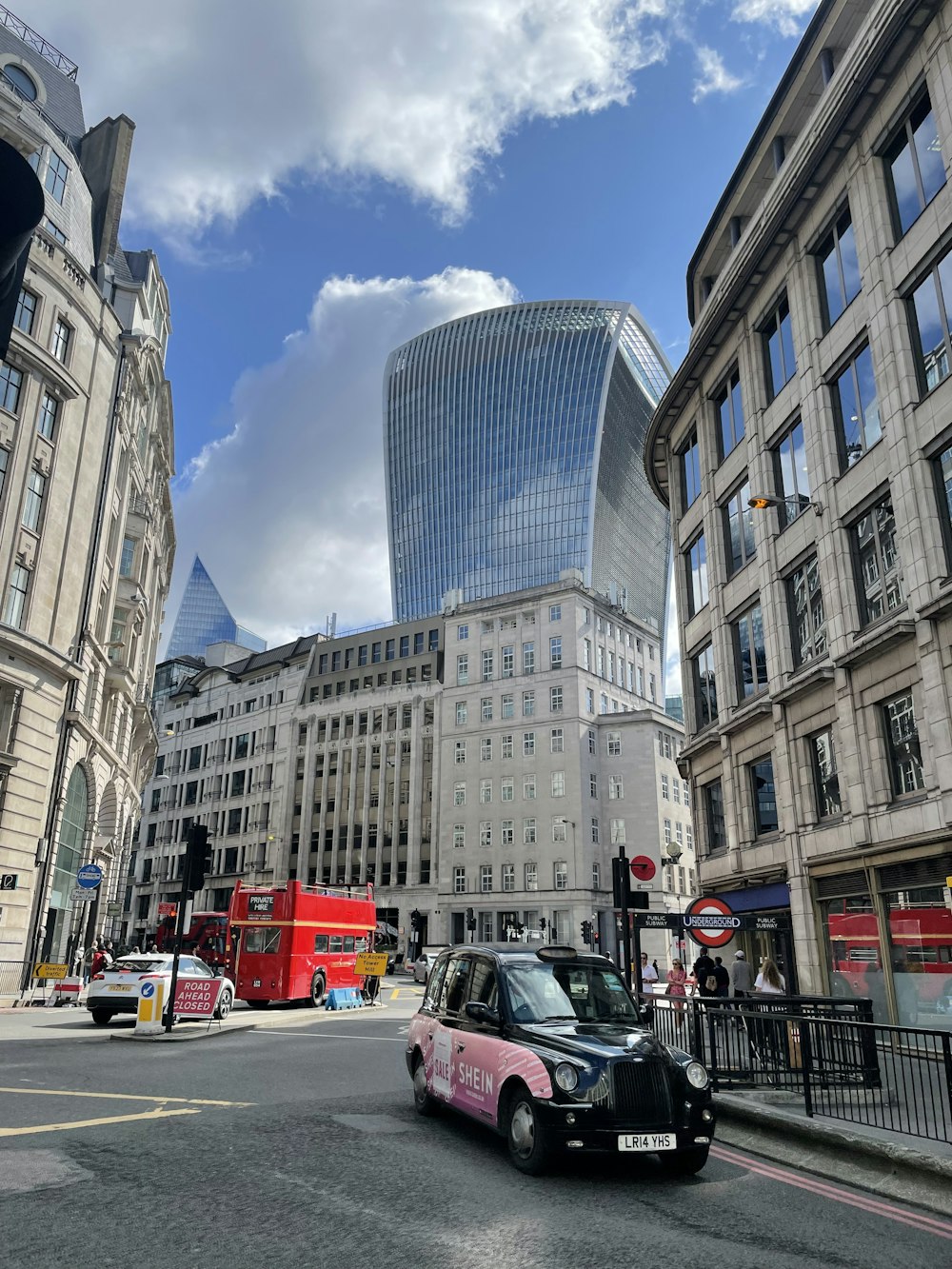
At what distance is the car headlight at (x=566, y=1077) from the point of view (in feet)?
24.6

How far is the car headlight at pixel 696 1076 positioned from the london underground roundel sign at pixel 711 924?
782 centimetres

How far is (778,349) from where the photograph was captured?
85.1ft

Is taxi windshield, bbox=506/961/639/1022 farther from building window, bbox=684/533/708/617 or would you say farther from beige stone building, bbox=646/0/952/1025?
building window, bbox=684/533/708/617

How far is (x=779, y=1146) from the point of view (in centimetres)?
914

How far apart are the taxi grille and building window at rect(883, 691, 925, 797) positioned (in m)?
12.6

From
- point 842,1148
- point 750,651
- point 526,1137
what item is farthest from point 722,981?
point 526,1137

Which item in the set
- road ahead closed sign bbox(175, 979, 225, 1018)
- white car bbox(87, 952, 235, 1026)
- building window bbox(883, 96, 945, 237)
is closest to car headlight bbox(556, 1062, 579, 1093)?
white car bbox(87, 952, 235, 1026)

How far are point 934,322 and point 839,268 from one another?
16.5ft

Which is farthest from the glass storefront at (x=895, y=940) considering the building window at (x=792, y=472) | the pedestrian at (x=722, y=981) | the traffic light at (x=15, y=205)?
Result: the traffic light at (x=15, y=205)

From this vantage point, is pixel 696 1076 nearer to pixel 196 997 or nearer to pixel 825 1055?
pixel 825 1055

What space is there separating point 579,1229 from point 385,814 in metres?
77.4

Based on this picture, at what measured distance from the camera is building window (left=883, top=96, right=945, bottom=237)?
19.2 meters

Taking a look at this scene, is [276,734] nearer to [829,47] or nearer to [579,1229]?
[829,47]

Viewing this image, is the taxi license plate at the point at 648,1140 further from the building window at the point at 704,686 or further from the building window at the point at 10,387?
the building window at the point at 10,387
